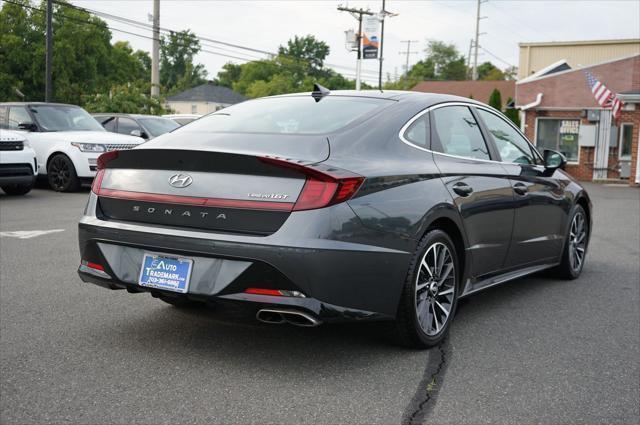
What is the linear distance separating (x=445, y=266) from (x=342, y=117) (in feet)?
3.77

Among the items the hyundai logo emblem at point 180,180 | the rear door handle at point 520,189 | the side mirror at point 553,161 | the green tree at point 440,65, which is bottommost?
the rear door handle at point 520,189

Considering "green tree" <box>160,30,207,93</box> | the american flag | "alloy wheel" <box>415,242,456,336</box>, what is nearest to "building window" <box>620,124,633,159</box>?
the american flag

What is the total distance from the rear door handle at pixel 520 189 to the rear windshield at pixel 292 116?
140cm

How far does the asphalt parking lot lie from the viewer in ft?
11.5

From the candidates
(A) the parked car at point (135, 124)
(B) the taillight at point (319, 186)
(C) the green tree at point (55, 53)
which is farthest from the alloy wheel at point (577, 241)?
(C) the green tree at point (55, 53)

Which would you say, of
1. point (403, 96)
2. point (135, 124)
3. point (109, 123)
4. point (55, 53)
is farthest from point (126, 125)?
→ point (55, 53)

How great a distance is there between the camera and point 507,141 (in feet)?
19.7

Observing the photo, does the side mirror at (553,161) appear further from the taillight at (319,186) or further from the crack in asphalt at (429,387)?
the taillight at (319,186)

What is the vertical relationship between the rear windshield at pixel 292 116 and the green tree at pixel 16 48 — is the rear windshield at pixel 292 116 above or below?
below

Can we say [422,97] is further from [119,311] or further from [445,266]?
[119,311]

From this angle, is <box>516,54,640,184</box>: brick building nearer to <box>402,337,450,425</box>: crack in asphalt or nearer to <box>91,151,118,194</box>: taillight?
<box>402,337,450,425</box>: crack in asphalt

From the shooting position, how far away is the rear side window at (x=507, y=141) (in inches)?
227

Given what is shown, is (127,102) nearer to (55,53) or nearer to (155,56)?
(155,56)

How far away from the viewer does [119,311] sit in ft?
17.4
